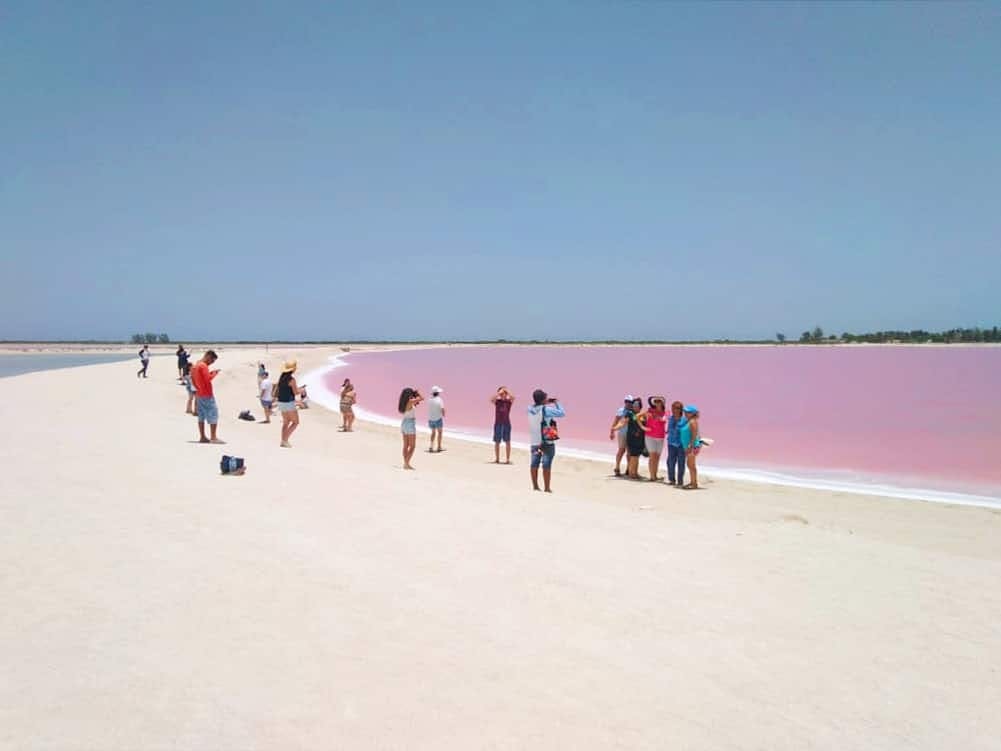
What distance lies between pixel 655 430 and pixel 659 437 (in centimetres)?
14

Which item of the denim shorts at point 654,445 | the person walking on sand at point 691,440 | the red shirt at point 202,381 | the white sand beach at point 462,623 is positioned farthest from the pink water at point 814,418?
the red shirt at point 202,381

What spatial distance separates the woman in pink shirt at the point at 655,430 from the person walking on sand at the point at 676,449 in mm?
230

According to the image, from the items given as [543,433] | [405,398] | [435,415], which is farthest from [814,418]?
[405,398]

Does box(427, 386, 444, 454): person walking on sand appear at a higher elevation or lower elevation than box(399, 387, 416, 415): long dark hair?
lower

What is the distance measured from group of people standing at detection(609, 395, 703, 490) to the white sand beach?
8.99 feet

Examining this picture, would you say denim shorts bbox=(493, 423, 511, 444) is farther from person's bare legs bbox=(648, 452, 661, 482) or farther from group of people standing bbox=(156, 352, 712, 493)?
person's bare legs bbox=(648, 452, 661, 482)

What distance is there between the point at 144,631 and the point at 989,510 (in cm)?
1060

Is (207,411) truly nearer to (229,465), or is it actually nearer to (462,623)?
(229,465)

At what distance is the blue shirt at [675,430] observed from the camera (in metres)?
11.0

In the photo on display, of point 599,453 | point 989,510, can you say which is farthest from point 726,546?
point 599,453

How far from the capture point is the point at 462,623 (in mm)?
4348

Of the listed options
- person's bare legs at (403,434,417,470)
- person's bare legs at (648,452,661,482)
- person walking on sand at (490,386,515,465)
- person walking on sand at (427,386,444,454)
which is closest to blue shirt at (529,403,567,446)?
person's bare legs at (403,434,417,470)

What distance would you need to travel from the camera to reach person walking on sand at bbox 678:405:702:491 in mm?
10555

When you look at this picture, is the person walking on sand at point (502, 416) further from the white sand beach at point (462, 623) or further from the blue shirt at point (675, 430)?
the white sand beach at point (462, 623)
